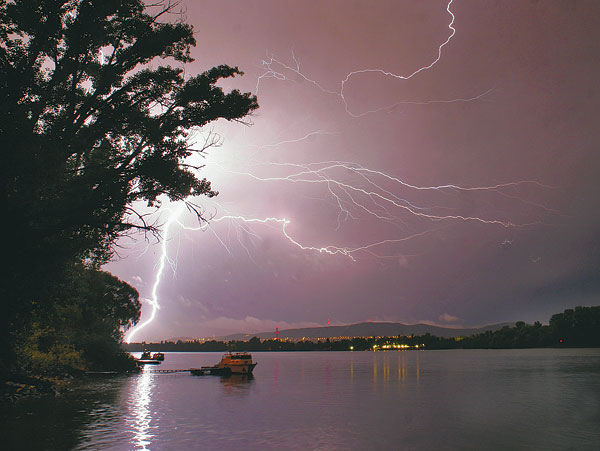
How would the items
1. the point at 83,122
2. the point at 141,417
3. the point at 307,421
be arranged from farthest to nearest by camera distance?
1. the point at 141,417
2. the point at 307,421
3. the point at 83,122

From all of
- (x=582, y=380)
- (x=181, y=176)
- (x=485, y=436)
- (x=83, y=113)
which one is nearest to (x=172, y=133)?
(x=181, y=176)

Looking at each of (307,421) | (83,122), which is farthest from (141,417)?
(83,122)

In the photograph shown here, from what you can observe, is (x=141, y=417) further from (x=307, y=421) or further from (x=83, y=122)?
(x=83, y=122)

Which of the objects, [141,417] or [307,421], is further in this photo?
[141,417]

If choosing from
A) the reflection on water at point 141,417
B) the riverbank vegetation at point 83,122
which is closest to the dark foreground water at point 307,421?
the reflection on water at point 141,417

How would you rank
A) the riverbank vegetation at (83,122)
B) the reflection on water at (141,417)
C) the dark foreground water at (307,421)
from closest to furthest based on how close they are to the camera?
the riverbank vegetation at (83,122), the dark foreground water at (307,421), the reflection on water at (141,417)

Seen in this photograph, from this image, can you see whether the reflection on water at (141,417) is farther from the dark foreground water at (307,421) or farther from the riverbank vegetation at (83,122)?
the riverbank vegetation at (83,122)

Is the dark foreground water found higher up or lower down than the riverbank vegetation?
lower down

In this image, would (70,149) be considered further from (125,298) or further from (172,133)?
(125,298)

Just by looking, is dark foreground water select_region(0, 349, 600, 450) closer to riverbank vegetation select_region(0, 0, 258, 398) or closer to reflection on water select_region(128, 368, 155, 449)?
reflection on water select_region(128, 368, 155, 449)

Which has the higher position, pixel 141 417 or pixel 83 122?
pixel 83 122

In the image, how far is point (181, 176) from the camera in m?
17.1

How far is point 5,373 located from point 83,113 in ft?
78.3

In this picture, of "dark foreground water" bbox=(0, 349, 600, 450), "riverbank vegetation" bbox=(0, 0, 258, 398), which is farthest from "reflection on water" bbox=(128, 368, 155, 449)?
"riverbank vegetation" bbox=(0, 0, 258, 398)
